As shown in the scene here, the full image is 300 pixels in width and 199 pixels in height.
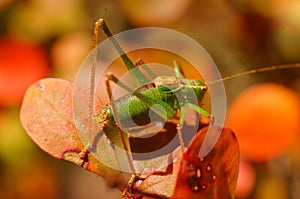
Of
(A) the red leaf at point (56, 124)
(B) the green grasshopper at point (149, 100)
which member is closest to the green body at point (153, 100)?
(B) the green grasshopper at point (149, 100)

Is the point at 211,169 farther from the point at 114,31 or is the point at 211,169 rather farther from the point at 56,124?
the point at 114,31

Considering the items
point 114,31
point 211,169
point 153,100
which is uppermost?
point 114,31

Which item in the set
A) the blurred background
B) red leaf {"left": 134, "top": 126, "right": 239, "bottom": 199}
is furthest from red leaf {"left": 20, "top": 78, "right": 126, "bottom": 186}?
the blurred background

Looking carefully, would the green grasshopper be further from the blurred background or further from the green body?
the blurred background

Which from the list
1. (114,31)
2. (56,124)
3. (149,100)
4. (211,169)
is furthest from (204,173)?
(114,31)

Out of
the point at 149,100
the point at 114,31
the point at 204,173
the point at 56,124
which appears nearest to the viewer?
the point at 204,173

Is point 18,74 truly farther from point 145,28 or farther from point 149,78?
point 149,78

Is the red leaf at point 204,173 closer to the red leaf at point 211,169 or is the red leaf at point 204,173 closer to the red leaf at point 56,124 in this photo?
the red leaf at point 211,169
